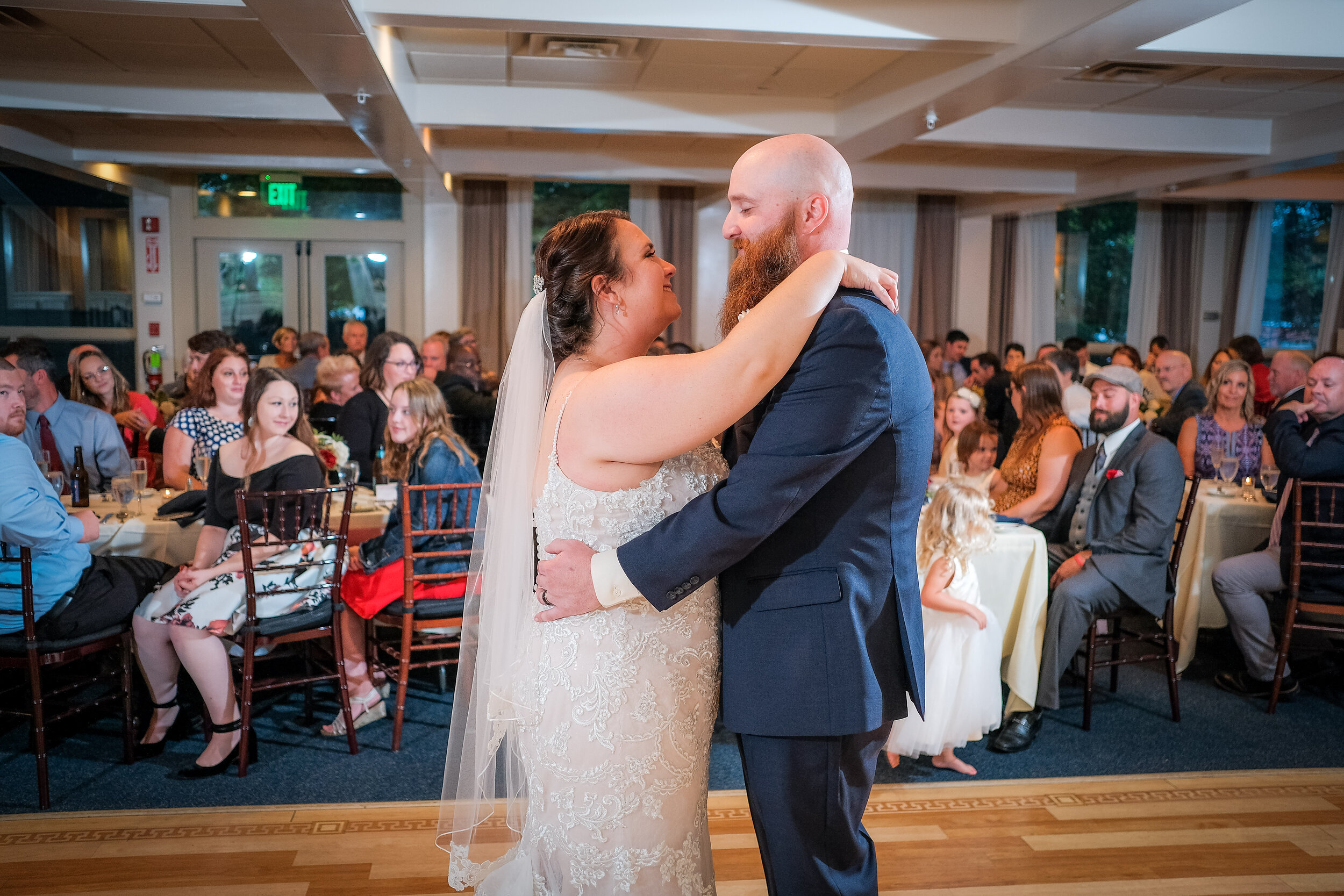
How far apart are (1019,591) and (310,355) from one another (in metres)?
6.79

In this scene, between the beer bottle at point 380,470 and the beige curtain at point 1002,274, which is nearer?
the beer bottle at point 380,470

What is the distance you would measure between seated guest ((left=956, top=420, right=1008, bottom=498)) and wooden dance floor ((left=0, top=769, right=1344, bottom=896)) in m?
1.89

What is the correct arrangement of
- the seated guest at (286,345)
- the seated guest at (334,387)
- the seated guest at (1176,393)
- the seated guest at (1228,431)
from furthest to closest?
the seated guest at (286,345) → the seated guest at (1176,393) → the seated guest at (334,387) → the seated guest at (1228,431)

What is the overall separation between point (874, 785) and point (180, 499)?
10.3ft

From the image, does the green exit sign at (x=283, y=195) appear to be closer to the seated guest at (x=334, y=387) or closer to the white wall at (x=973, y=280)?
the seated guest at (x=334, y=387)

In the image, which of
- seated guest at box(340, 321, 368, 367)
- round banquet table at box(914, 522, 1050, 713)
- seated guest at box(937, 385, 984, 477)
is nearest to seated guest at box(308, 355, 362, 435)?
seated guest at box(340, 321, 368, 367)

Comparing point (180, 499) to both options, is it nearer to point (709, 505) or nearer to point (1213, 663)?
point (709, 505)

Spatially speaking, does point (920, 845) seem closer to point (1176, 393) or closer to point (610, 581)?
point (610, 581)

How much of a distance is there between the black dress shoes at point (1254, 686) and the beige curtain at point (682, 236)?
8.18 meters

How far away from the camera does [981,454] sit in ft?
16.5

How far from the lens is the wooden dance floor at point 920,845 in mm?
2721

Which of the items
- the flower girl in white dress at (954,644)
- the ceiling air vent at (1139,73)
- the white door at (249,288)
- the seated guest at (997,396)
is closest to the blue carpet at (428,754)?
the flower girl in white dress at (954,644)

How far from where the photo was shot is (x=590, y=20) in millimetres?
4977

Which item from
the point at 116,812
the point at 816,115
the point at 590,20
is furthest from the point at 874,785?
the point at 816,115
